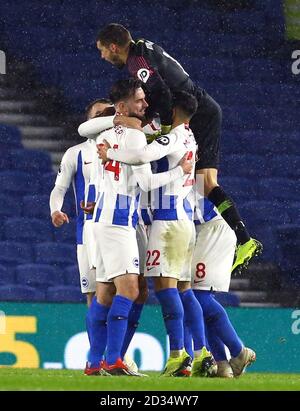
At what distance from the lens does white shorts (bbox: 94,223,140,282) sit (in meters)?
7.14

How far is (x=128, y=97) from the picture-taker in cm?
731

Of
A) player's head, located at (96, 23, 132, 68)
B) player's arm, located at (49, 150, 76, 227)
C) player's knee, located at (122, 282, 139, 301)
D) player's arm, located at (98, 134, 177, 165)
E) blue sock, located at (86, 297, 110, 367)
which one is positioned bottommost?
blue sock, located at (86, 297, 110, 367)

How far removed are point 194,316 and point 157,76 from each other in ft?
4.43

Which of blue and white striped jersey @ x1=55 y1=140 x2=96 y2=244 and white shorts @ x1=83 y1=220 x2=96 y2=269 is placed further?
blue and white striped jersey @ x1=55 y1=140 x2=96 y2=244

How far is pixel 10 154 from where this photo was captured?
11688 mm

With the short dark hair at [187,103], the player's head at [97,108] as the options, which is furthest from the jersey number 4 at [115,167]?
the player's head at [97,108]

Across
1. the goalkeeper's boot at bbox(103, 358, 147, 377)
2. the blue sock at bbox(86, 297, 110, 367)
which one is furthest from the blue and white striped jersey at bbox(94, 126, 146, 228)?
the goalkeeper's boot at bbox(103, 358, 147, 377)

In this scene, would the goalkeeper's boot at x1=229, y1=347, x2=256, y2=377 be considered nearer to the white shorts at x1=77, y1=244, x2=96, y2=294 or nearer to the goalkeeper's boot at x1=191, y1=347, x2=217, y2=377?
the goalkeeper's boot at x1=191, y1=347, x2=217, y2=377

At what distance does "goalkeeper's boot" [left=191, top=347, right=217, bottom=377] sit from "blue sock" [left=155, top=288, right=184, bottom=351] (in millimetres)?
222

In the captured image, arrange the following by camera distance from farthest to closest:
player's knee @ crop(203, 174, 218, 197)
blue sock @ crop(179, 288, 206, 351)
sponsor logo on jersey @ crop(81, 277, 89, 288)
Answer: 1. sponsor logo on jersey @ crop(81, 277, 89, 288)
2. player's knee @ crop(203, 174, 218, 197)
3. blue sock @ crop(179, 288, 206, 351)

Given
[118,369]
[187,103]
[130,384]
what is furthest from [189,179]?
[130,384]

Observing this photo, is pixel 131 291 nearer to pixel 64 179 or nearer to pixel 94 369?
pixel 94 369

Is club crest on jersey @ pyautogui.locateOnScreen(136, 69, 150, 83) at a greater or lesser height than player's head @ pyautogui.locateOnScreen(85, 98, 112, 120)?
greater

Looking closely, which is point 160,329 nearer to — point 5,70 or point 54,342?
point 54,342
